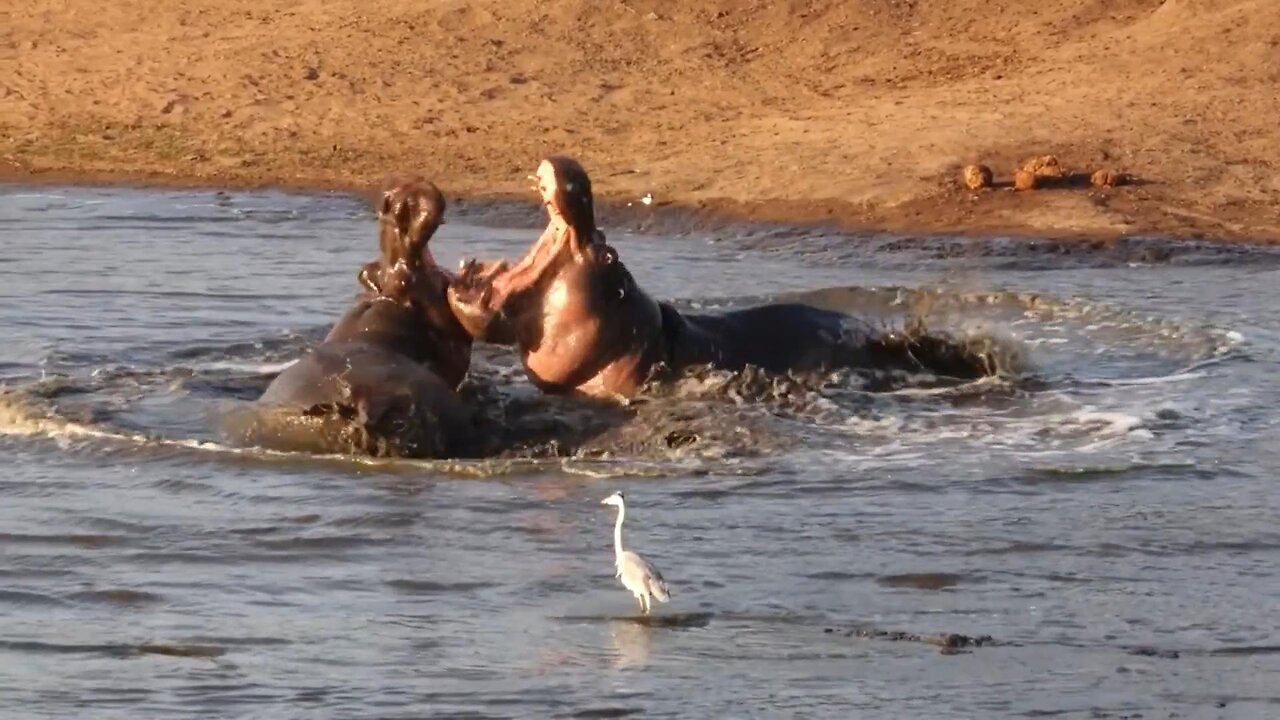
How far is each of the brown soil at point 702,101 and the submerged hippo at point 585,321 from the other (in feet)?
14.3

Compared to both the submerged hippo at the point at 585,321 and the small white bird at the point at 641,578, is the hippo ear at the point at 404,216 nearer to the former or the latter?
the submerged hippo at the point at 585,321

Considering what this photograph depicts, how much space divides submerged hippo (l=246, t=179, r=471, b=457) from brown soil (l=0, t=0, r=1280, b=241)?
5383mm

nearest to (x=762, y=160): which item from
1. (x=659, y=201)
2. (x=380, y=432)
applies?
(x=659, y=201)

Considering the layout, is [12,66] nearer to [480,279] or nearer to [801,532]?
[480,279]

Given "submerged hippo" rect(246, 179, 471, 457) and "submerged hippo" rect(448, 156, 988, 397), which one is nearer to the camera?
"submerged hippo" rect(246, 179, 471, 457)

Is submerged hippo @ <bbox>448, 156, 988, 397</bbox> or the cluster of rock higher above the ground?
the cluster of rock

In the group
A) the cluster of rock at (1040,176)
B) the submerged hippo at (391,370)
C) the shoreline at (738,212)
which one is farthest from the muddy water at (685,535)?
the cluster of rock at (1040,176)

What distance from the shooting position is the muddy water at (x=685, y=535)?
17.3 feet

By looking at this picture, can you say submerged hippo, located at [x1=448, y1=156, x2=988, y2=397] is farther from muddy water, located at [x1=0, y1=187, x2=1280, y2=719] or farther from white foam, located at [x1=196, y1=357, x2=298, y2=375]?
white foam, located at [x1=196, y1=357, x2=298, y2=375]

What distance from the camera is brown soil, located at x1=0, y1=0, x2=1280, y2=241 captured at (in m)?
13.6

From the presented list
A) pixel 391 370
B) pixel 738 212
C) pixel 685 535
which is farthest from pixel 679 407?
pixel 738 212

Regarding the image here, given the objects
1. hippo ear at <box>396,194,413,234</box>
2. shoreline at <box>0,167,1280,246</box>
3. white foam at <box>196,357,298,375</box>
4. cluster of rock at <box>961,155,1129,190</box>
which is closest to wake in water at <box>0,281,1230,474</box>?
white foam at <box>196,357,298,375</box>

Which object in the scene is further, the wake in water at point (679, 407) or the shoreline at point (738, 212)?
the shoreline at point (738, 212)

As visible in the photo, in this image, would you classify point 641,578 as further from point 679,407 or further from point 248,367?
point 248,367
